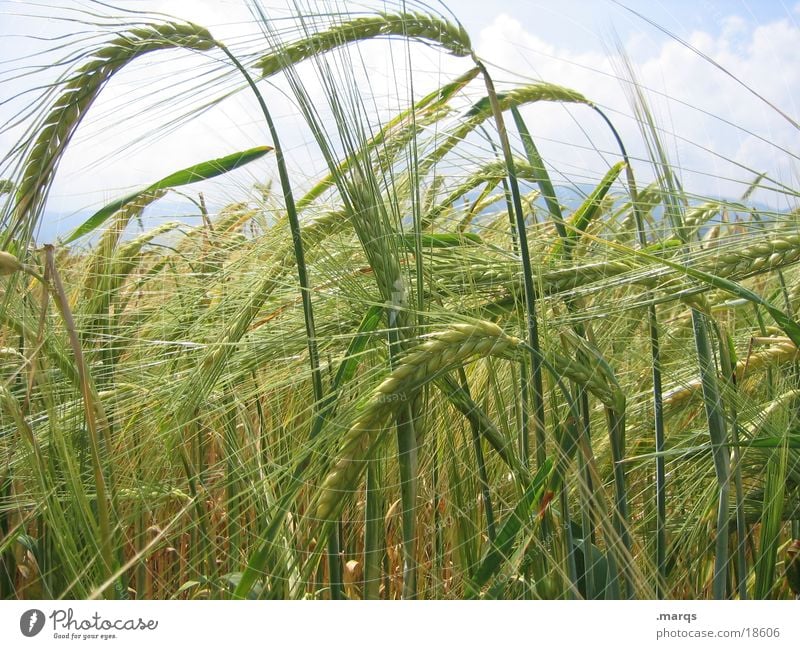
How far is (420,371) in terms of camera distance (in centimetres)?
56

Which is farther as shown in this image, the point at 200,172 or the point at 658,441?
the point at 200,172

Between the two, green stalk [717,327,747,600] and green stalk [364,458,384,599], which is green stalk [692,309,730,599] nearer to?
green stalk [717,327,747,600]

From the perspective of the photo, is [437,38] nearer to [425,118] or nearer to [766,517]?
[425,118]

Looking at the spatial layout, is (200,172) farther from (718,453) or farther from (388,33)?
(718,453)

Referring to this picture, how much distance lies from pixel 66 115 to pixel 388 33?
1.07 ft

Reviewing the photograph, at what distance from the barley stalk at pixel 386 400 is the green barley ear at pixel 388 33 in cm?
31

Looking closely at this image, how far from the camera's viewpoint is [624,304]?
27.8 inches

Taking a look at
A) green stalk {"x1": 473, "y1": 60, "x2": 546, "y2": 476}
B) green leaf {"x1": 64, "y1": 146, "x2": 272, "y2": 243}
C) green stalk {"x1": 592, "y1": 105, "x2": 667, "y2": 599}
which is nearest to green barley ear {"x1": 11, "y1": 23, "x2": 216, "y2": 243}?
green leaf {"x1": 64, "y1": 146, "x2": 272, "y2": 243}

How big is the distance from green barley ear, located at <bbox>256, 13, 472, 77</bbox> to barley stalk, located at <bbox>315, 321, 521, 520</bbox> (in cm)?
31

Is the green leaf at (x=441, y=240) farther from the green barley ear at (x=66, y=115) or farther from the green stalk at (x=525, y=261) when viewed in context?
the green barley ear at (x=66, y=115)
